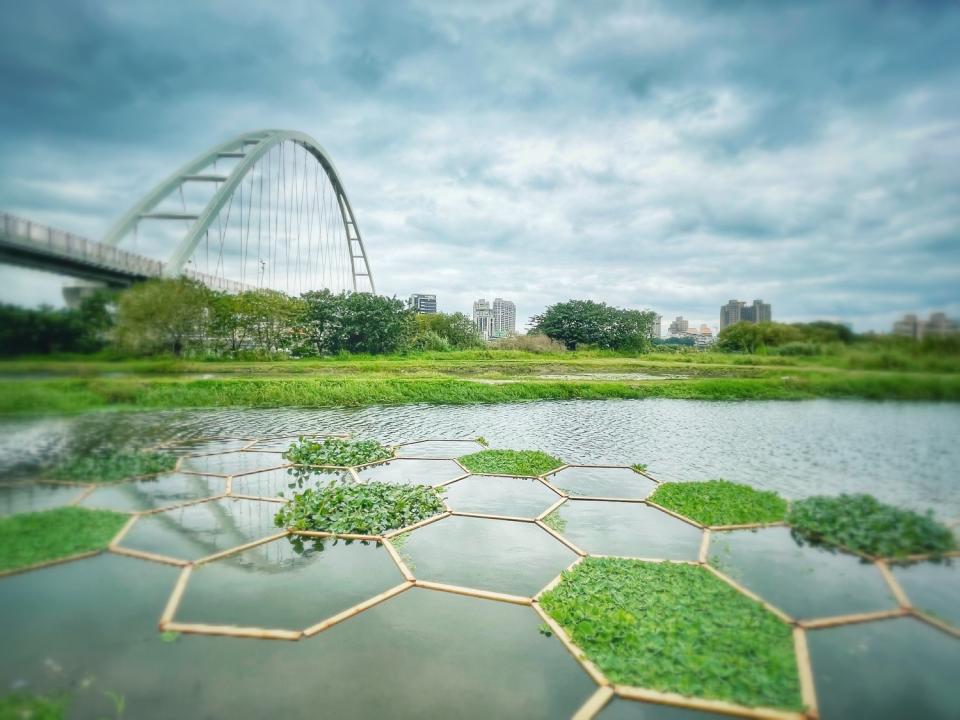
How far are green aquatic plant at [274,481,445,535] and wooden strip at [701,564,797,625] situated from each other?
198cm

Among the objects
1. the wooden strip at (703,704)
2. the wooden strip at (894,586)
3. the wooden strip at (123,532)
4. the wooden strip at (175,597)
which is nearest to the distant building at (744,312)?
the wooden strip at (894,586)

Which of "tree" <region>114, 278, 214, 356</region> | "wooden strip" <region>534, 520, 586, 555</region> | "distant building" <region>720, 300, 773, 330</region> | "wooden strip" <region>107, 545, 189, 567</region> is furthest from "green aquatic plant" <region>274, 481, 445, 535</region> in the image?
"distant building" <region>720, 300, 773, 330</region>

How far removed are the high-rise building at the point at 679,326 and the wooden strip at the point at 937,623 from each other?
90.1 inches

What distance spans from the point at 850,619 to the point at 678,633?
71cm

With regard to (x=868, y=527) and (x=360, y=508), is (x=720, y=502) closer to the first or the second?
(x=868, y=527)

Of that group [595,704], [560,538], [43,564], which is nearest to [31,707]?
[43,564]

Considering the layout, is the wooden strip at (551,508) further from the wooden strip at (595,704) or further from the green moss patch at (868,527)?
the wooden strip at (595,704)

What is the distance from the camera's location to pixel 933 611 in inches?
66.9

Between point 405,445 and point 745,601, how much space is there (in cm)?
439

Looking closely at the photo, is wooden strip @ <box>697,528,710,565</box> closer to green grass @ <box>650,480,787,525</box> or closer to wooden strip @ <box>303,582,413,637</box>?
green grass @ <box>650,480,787,525</box>

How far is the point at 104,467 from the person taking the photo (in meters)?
2.12

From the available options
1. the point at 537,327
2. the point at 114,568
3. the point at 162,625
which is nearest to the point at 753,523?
the point at 162,625

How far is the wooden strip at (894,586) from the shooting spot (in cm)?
179

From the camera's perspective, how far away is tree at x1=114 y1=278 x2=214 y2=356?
2223 millimetres
